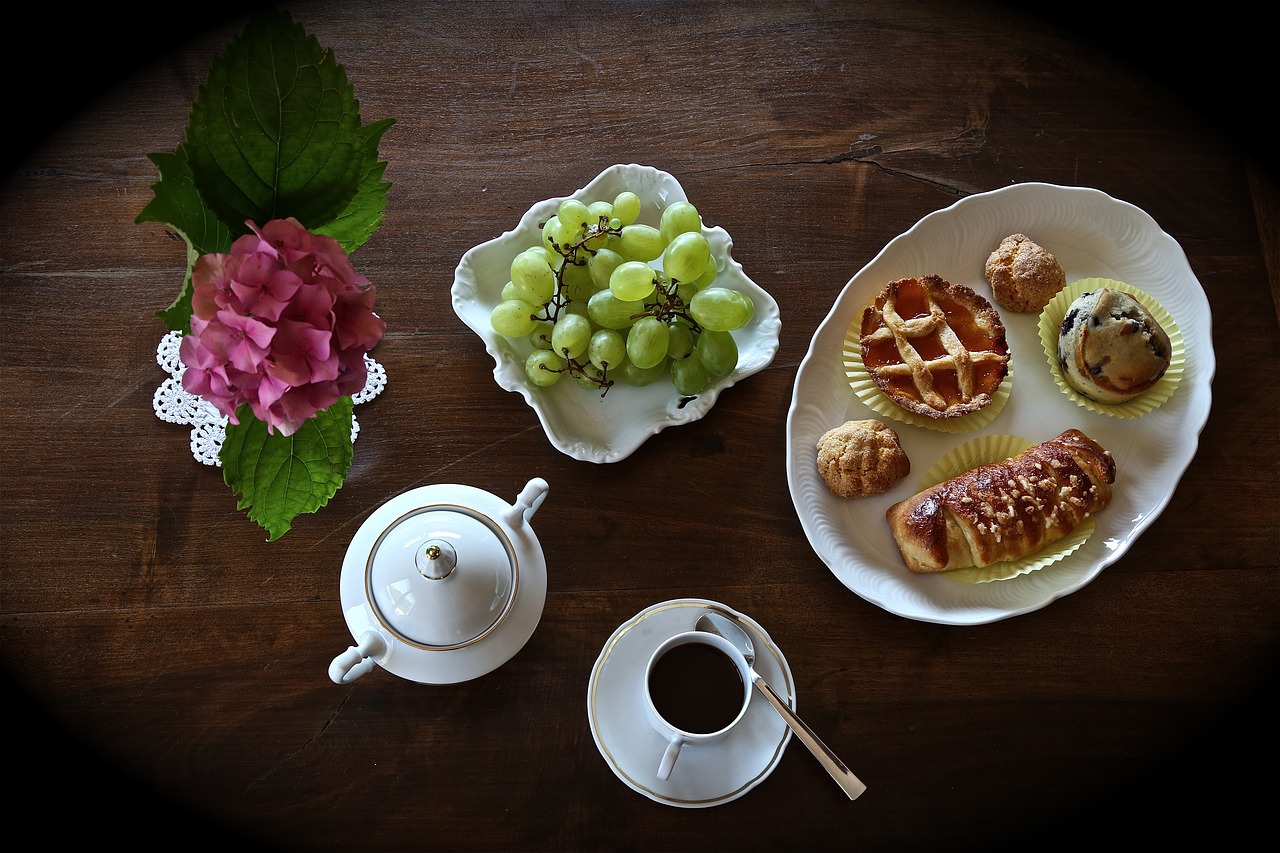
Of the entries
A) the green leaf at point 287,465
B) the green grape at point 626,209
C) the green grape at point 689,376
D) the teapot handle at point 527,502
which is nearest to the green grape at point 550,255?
the green grape at point 626,209

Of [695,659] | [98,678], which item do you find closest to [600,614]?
[695,659]

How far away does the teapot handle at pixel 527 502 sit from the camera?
0.97 meters

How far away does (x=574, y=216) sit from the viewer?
1.12m

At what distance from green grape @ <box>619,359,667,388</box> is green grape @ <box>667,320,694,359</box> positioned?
1.1 inches

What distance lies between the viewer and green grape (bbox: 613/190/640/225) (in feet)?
3.78

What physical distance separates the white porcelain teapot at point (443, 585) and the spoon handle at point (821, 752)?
32 cm

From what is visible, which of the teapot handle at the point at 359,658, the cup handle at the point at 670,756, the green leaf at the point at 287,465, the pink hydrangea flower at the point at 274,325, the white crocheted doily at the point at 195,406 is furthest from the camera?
the white crocheted doily at the point at 195,406

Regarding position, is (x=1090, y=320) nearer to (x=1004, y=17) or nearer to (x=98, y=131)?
(x=1004, y=17)

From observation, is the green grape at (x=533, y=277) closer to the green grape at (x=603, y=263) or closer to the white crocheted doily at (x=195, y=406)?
the green grape at (x=603, y=263)

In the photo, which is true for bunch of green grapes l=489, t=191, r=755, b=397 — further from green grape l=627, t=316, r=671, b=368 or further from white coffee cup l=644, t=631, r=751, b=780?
white coffee cup l=644, t=631, r=751, b=780

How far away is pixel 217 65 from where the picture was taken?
0.69m

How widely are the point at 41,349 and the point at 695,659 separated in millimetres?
1068

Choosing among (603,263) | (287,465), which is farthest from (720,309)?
Answer: (287,465)

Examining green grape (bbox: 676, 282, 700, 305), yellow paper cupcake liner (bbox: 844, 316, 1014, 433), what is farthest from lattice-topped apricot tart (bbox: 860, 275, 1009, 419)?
green grape (bbox: 676, 282, 700, 305)
